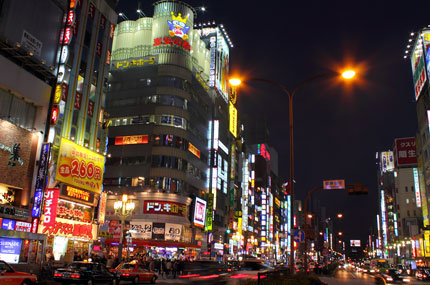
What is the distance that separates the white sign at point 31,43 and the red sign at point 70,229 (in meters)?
15.1

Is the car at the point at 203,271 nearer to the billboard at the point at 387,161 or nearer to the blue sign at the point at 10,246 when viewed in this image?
the blue sign at the point at 10,246

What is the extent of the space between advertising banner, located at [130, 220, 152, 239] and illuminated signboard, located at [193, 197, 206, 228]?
7.86m

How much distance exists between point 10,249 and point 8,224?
1.90 m

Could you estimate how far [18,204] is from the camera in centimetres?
3297

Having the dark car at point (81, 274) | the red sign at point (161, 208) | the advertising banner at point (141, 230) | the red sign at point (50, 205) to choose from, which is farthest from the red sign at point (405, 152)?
the dark car at point (81, 274)

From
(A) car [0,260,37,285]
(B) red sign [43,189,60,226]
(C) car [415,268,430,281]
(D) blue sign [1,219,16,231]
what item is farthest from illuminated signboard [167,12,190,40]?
(A) car [0,260,37,285]

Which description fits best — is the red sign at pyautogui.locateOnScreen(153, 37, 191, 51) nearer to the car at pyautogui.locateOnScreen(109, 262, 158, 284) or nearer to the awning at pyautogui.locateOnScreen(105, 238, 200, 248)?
the awning at pyautogui.locateOnScreen(105, 238, 200, 248)

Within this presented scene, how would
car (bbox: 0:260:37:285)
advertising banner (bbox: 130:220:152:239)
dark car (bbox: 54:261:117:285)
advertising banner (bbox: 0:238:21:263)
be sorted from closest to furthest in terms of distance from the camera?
1. car (bbox: 0:260:37:285)
2. dark car (bbox: 54:261:117:285)
3. advertising banner (bbox: 0:238:21:263)
4. advertising banner (bbox: 130:220:152:239)

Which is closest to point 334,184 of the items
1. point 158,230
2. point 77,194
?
point 77,194

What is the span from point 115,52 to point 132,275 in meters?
51.2

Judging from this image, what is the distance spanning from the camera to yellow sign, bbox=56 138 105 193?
36.9 m

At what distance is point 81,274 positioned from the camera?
74.9ft

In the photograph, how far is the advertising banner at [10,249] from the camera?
97.2 feet

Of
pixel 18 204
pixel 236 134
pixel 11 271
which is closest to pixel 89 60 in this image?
pixel 18 204
